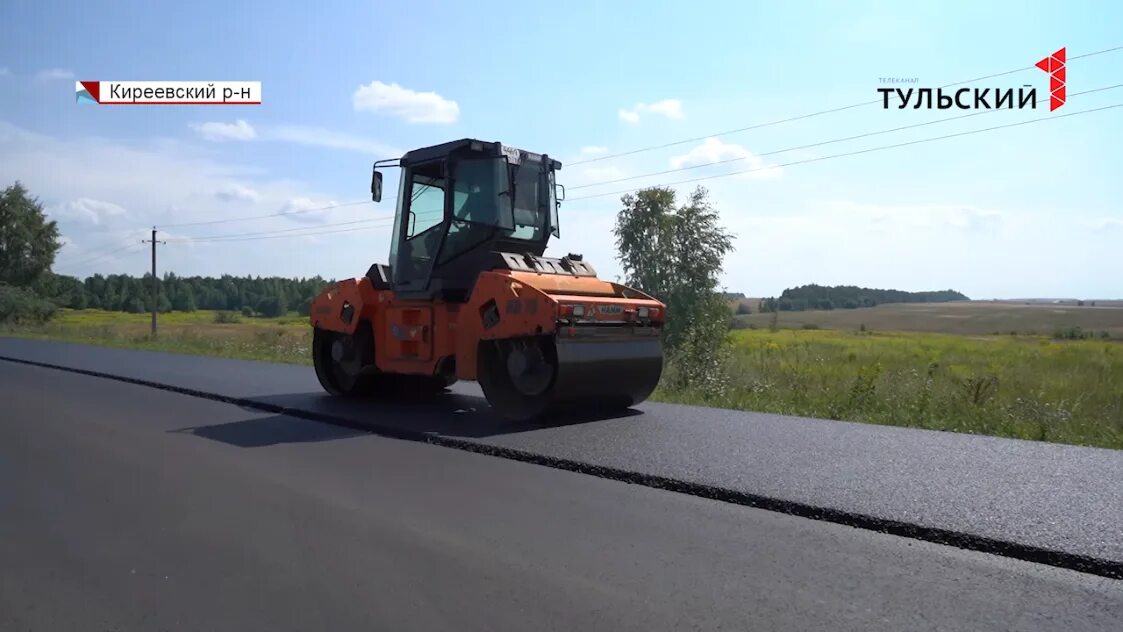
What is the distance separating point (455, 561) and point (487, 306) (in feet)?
13.6

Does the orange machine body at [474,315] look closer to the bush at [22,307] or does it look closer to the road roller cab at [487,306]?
the road roller cab at [487,306]

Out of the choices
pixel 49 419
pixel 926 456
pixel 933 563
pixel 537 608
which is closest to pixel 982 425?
pixel 926 456

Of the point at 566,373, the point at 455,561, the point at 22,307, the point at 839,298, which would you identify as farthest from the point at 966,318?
the point at 22,307

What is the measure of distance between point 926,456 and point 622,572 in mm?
3141

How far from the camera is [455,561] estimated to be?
3.56 meters

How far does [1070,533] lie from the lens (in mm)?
3736

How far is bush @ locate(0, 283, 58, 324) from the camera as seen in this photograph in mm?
47500

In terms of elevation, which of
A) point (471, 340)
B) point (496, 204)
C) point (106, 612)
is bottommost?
point (106, 612)

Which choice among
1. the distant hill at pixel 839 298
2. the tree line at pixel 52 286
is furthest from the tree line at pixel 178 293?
the distant hill at pixel 839 298

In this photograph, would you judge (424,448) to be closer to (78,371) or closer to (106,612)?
(106,612)

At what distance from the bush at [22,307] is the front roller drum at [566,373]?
50313 mm

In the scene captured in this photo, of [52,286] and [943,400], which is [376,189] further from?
[52,286]

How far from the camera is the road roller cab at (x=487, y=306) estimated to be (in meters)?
7.21

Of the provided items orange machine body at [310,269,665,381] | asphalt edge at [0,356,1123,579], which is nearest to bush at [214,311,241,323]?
orange machine body at [310,269,665,381]
